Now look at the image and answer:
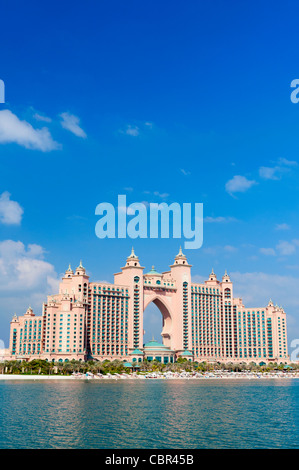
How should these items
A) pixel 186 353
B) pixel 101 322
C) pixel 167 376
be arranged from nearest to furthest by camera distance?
pixel 167 376 → pixel 101 322 → pixel 186 353

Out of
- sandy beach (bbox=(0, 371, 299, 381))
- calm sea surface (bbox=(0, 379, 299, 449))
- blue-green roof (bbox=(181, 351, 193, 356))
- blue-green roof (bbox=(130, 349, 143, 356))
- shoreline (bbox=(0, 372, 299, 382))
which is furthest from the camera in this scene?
blue-green roof (bbox=(181, 351, 193, 356))

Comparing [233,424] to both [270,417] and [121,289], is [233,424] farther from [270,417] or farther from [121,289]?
[121,289]

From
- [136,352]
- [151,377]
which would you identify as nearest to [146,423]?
[151,377]

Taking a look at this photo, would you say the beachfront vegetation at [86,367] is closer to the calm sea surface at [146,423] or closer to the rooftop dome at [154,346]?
the rooftop dome at [154,346]

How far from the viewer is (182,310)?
198125mm

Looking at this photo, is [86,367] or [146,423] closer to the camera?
Result: [146,423]

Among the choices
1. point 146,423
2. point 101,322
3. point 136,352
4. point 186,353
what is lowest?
point 186,353

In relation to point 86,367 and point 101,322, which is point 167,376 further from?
point 101,322

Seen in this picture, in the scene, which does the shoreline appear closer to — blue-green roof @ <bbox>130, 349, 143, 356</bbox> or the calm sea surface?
blue-green roof @ <bbox>130, 349, 143, 356</bbox>

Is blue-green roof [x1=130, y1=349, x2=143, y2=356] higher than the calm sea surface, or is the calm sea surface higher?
the calm sea surface

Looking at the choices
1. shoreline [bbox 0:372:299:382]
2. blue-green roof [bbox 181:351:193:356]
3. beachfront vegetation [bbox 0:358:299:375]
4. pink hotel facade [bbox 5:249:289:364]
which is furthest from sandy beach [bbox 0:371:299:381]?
pink hotel facade [bbox 5:249:289:364]

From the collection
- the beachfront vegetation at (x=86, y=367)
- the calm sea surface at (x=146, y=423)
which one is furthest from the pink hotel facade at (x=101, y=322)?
the calm sea surface at (x=146, y=423)
